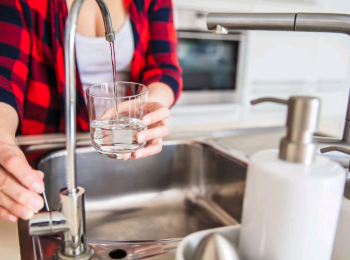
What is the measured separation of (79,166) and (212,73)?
1.54 meters

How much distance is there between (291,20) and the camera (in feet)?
1.29

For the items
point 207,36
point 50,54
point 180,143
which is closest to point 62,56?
point 50,54

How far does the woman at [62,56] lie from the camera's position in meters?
0.66

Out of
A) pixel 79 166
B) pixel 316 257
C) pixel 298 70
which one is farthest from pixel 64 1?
pixel 298 70

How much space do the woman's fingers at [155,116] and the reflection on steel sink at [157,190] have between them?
0.72 feet

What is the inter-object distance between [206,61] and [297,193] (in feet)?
6.24

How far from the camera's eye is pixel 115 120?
1.61 ft

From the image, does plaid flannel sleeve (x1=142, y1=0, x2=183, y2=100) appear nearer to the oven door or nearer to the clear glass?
the clear glass

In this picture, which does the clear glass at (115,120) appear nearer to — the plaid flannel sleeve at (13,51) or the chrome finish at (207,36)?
the plaid flannel sleeve at (13,51)

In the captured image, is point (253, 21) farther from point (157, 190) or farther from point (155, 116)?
point (157, 190)

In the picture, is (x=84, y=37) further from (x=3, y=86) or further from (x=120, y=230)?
(x=120, y=230)

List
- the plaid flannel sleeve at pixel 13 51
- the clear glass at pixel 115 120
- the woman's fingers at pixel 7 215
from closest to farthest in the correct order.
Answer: the woman's fingers at pixel 7 215 → the clear glass at pixel 115 120 → the plaid flannel sleeve at pixel 13 51

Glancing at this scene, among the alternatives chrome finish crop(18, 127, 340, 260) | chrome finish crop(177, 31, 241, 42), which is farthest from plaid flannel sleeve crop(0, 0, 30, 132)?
chrome finish crop(177, 31, 241, 42)

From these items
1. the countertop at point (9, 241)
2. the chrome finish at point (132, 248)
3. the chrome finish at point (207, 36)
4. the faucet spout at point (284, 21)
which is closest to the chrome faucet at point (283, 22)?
the faucet spout at point (284, 21)
